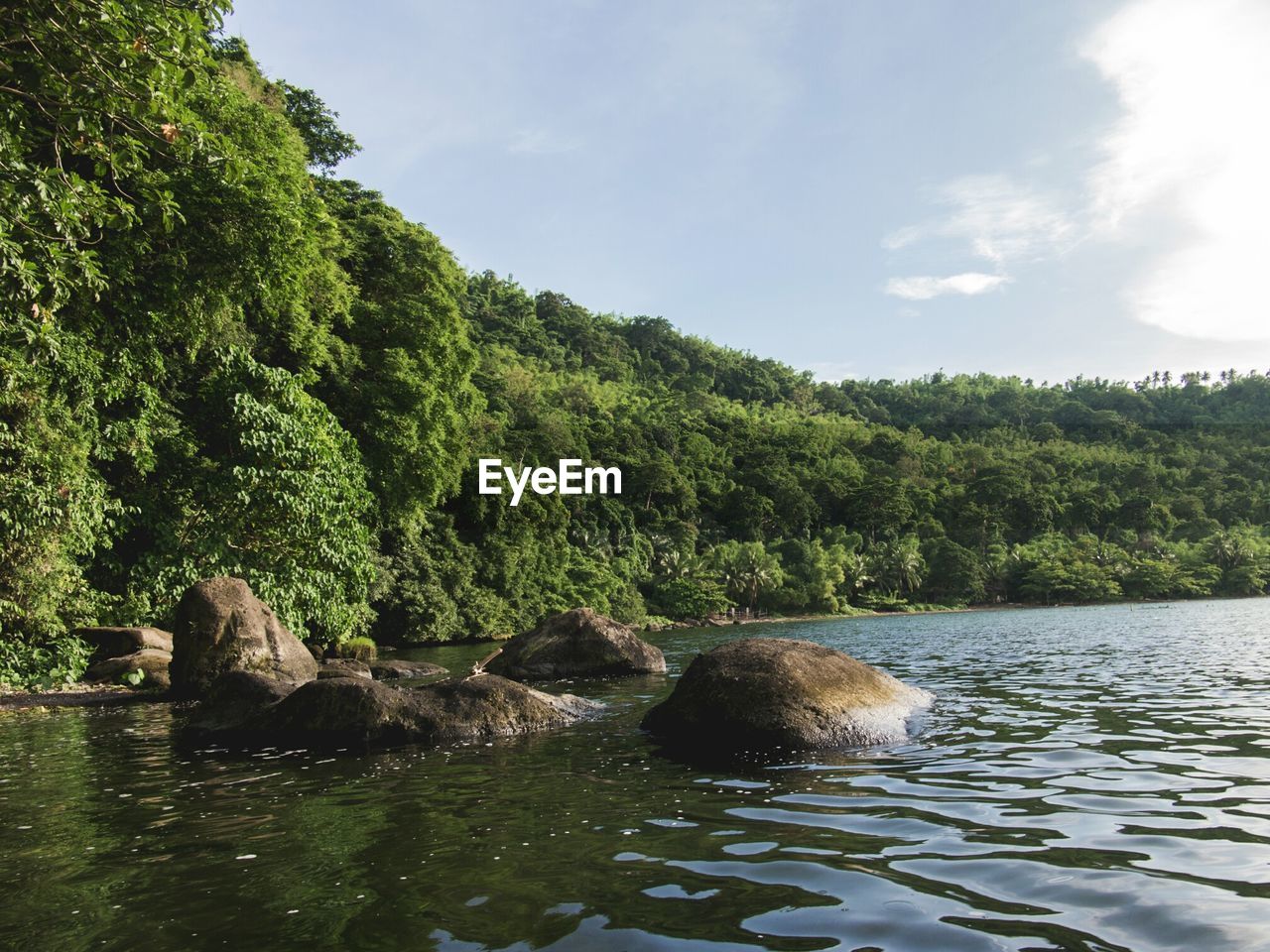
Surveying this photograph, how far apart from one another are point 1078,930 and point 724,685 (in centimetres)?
571

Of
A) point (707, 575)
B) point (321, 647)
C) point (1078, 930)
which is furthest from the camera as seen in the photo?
point (707, 575)

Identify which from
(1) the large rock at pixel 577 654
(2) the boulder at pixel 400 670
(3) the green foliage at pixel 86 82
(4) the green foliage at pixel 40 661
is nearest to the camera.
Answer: (3) the green foliage at pixel 86 82

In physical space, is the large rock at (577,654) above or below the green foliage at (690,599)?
above

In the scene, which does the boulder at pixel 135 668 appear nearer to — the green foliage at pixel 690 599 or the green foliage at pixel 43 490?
the green foliage at pixel 43 490

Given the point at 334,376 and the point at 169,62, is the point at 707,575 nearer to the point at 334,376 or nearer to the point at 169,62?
the point at 334,376

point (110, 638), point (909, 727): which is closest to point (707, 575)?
point (110, 638)

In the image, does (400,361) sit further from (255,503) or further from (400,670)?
(400,670)

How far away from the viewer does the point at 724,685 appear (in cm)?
927

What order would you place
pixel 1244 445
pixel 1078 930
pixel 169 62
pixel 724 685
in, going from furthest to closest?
pixel 1244 445, pixel 724 685, pixel 169 62, pixel 1078 930

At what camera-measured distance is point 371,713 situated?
9914 mm

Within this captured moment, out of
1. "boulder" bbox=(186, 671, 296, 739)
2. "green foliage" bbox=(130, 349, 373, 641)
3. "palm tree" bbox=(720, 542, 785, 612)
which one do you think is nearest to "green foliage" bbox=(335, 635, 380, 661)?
"green foliage" bbox=(130, 349, 373, 641)

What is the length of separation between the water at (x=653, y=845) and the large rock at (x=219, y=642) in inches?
236

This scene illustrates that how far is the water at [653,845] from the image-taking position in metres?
3.82

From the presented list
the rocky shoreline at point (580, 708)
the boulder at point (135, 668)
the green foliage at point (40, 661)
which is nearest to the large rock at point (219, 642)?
the rocky shoreline at point (580, 708)
